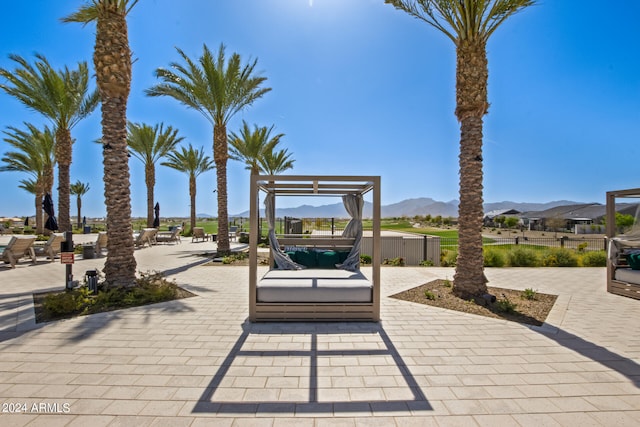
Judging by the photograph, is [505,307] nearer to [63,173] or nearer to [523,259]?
[523,259]

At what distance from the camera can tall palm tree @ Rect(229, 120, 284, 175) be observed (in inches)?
689

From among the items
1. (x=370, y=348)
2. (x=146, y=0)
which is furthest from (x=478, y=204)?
(x=146, y=0)

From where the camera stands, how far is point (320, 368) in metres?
3.13

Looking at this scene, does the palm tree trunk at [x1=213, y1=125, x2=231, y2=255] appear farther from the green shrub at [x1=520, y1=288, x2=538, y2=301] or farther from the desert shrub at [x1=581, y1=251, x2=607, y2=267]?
the desert shrub at [x1=581, y1=251, x2=607, y2=267]

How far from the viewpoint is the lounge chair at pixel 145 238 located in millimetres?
14719

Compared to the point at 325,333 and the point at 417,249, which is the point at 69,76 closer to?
the point at 325,333

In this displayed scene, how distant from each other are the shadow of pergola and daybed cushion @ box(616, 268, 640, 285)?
6055 millimetres

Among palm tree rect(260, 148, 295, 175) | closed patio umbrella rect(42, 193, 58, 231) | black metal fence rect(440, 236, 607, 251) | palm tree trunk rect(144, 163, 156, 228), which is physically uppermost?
palm tree rect(260, 148, 295, 175)

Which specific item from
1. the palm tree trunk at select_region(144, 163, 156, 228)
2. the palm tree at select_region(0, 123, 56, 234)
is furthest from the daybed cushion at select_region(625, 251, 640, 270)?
the palm tree at select_region(0, 123, 56, 234)

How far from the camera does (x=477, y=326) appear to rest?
441 centimetres

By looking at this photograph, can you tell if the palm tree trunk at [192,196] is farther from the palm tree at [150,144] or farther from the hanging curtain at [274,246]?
the hanging curtain at [274,246]

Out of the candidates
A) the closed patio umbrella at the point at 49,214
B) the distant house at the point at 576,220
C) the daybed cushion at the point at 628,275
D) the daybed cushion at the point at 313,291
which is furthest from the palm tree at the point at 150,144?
the distant house at the point at 576,220

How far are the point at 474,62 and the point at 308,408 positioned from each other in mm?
6707

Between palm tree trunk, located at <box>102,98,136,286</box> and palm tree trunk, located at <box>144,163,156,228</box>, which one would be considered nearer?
palm tree trunk, located at <box>102,98,136,286</box>
